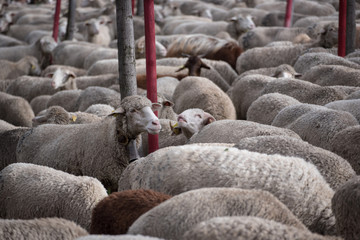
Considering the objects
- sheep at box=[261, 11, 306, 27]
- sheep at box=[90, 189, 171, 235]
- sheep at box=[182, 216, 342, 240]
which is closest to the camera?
sheep at box=[182, 216, 342, 240]

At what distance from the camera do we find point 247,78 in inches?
333

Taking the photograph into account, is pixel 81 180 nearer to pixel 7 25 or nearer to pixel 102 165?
pixel 102 165

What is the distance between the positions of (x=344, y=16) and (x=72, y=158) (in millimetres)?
5037

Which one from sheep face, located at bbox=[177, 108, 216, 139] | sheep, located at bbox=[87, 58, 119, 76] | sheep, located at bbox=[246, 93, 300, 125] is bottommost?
sheep, located at bbox=[87, 58, 119, 76]

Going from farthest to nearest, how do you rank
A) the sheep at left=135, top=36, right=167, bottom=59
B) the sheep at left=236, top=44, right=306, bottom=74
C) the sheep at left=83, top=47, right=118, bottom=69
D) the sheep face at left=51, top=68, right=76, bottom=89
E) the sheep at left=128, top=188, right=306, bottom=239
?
the sheep at left=83, top=47, right=118, bottom=69, the sheep at left=135, top=36, right=167, bottom=59, the sheep at left=236, top=44, right=306, bottom=74, the sheep face at left=51, top=68, right=76, bottom=89, the sheep at left=128, top=188, right=306, bottom=239

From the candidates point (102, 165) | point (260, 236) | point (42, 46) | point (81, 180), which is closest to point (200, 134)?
point (102, 165)

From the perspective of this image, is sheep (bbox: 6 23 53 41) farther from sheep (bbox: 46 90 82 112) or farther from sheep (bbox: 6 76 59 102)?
sheep (bbox: 46 90 82 112)

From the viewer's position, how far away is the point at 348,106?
581cm

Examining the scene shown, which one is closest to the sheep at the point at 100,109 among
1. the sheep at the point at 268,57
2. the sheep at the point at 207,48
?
the sheep at the point at 268,57

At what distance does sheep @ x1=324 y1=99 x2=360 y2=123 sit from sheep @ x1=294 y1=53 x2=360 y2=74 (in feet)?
7.12

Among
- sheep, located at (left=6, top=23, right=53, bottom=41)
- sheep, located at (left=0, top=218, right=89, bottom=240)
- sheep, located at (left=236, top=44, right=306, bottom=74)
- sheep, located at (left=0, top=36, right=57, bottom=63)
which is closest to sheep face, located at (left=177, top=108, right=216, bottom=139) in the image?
sheep, located at (left=0, top=218, right=89, bottom=240)

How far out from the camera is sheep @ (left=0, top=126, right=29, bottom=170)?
646 cm

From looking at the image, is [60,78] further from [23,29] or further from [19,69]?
[23,29]

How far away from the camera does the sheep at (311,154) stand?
12.5ft
